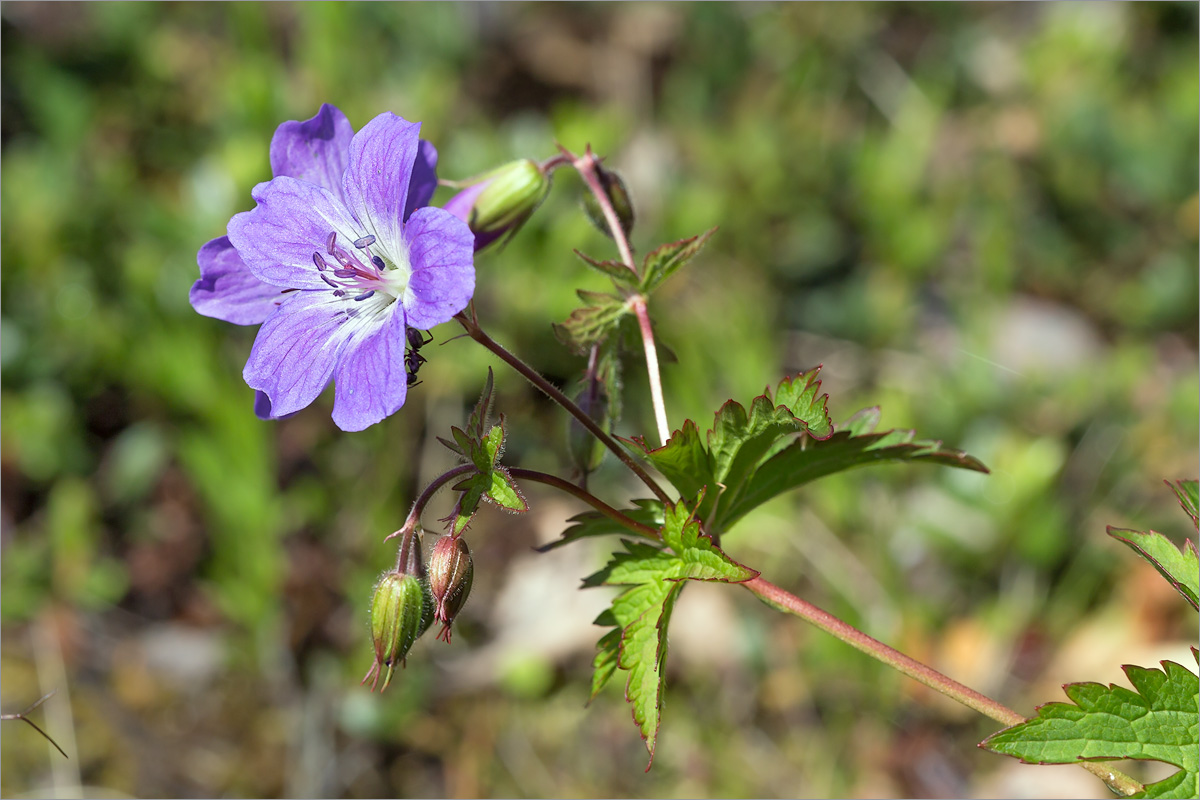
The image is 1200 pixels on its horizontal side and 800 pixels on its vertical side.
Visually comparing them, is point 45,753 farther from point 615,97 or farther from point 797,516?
point 615,97

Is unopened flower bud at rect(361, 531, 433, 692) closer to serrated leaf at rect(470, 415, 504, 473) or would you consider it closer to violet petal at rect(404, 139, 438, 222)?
serrated leaf at rect(470, 415, 504, 473)

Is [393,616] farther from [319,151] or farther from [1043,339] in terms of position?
[1043,339]

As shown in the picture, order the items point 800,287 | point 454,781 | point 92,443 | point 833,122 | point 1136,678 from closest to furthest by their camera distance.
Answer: point 1136,678 < point 454,781 < point 92,443 < point 800,287 < point 833,122

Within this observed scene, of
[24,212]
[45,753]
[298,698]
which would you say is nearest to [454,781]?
[298,698]

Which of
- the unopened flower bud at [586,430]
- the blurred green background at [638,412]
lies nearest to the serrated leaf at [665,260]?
the unopened flower bud at [586,430]

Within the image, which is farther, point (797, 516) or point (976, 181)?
point (976, 181)

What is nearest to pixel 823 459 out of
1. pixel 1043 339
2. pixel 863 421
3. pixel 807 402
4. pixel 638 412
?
pixel 863 421

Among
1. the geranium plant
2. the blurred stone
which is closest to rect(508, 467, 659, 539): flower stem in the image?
the geranium plant

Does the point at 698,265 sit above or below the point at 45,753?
above

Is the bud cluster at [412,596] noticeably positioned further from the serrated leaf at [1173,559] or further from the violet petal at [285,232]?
the serrated leaf at [1173,559]

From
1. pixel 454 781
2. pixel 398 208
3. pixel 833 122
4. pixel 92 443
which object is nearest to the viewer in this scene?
pixel 398 208
